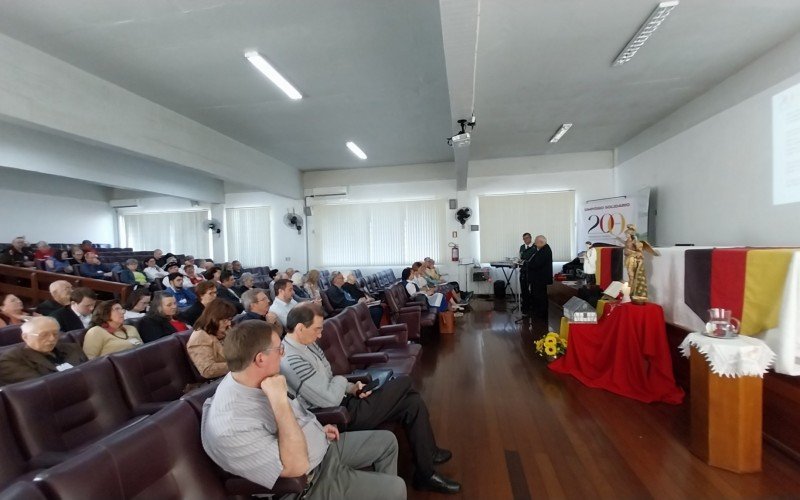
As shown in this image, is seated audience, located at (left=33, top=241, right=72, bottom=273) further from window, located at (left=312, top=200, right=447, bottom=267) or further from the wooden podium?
the wooden podium

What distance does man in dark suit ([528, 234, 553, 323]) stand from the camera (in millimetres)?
6379

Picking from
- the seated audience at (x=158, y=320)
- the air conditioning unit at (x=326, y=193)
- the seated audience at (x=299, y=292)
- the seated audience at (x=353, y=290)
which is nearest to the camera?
the seated audience at (x=158, y=320)

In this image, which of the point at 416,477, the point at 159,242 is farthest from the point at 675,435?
the point at 159,242

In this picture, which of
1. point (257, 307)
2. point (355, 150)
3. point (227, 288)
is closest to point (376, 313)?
point (257, 307)

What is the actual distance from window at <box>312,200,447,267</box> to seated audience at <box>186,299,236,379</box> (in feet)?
23.2

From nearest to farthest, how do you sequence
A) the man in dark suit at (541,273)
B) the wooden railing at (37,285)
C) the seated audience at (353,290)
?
the wooden railing at (37,285) → the seated audience at (353,290) → the man in dark suit at (541,273)

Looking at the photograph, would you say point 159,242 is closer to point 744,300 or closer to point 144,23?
point 144,23

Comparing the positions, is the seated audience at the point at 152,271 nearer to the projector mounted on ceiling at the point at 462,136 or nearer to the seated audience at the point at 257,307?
the seated audience at the point at 257,307

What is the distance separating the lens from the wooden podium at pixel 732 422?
80.7 inches

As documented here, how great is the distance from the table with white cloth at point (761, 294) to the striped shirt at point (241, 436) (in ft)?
9.11

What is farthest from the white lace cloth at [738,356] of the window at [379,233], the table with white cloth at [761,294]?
the window at [379,233]

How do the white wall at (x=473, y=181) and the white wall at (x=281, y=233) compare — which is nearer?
the white wall at (x=473, y=181)

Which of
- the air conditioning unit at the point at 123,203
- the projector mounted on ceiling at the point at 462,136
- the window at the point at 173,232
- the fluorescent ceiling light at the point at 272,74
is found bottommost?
the window at the point at 173,232

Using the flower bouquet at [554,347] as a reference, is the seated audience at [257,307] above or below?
above
